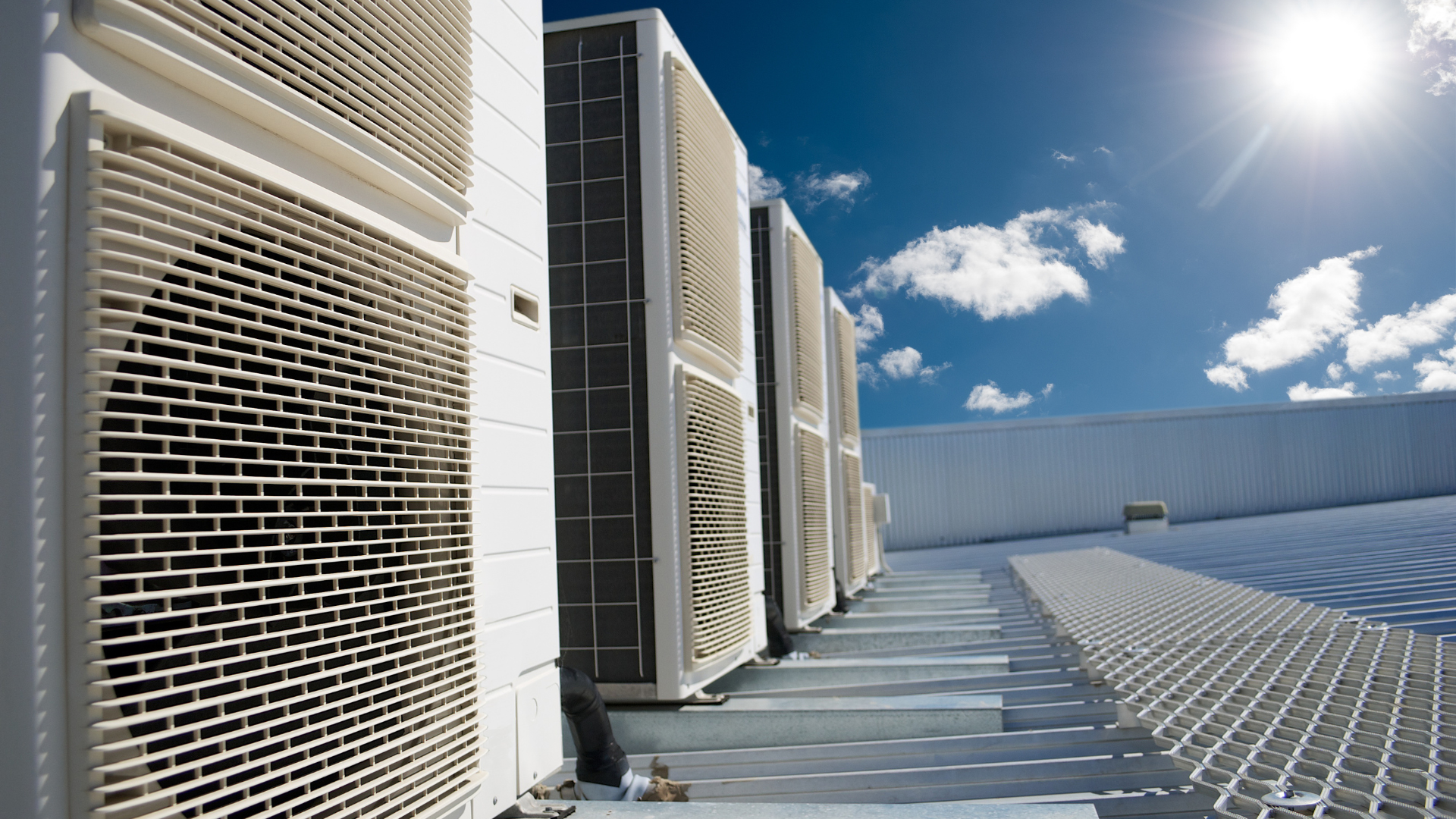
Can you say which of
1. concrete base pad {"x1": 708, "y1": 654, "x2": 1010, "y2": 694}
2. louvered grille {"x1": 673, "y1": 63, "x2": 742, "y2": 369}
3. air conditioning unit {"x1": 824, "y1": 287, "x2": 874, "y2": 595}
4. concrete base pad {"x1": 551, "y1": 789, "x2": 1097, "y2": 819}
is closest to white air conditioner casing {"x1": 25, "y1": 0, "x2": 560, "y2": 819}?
concrete base pad {"x1": 551, "y1": 789, "x2": 1097, "y2": 819}

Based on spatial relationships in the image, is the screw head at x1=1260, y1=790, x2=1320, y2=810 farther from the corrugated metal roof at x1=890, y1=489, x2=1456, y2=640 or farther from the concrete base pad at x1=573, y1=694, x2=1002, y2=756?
the corrugated metal roof at x1=890, y1=489, x2=1456, y2=640

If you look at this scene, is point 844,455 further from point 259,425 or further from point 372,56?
point 259,425

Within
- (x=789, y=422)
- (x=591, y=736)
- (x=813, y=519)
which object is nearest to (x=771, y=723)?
(x=591, y=736)

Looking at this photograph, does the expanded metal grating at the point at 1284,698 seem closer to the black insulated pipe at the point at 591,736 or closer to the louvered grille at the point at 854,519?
the black insulated pipe at the point at 591,736

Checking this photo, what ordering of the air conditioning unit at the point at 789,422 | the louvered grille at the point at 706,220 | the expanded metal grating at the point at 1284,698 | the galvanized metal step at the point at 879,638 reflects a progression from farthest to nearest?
the air conditioning unit at the point at 789,422
the galvanized metal step at the point at 879,638
the louvered grille at the point at 706,220
the expanded metal grating at the point at 1284,698

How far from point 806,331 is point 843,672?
310cm

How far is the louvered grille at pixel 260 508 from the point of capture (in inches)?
42.4

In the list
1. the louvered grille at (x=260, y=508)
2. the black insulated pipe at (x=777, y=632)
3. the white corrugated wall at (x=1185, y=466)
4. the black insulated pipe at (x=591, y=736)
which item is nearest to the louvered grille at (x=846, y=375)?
the black insulated pipe at (x=777, y=632)

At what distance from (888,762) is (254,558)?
7.81 ft

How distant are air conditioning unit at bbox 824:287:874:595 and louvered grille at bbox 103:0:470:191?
6643mm

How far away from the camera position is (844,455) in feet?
28.7

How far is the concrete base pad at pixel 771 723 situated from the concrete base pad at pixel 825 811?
1222 mm

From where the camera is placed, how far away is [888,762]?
10.0 feet

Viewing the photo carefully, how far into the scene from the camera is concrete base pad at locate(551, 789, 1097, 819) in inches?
78.0
